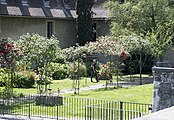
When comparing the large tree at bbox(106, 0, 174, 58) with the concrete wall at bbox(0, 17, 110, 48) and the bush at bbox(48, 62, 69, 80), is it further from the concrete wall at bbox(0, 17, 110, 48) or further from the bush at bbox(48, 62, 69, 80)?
the concrete wall at bbox(0, 17, 110, 48)

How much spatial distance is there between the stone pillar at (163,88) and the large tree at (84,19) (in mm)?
25740

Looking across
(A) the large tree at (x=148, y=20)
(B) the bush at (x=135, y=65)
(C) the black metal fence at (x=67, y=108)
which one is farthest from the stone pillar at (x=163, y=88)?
(B) the bush at (x=135, y=65)

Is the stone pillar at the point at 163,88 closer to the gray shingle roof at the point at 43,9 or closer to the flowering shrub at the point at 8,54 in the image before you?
the flowering shrub at the point at 8,54

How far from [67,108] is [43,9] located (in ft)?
72.0

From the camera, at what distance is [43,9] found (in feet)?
125

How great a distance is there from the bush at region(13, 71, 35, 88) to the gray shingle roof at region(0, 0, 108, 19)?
10050mm

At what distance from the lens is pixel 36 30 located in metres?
37.9

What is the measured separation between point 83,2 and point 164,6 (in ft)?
28.8

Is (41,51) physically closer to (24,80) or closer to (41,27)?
(24,80)

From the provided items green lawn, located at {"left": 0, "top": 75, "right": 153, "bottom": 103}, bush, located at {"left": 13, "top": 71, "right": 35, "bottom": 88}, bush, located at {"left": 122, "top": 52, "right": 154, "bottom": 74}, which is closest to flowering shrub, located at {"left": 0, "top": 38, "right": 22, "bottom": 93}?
green lawn, located at {"left": 0, "top": 75, "right": 153, "bottom": 103}

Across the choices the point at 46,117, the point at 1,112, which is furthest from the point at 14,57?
the point at 46,117

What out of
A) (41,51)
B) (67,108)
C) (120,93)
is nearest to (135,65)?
(120,93)

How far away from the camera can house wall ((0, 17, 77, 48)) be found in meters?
35.8

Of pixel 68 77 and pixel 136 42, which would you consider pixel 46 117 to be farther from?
pixel 68 77
